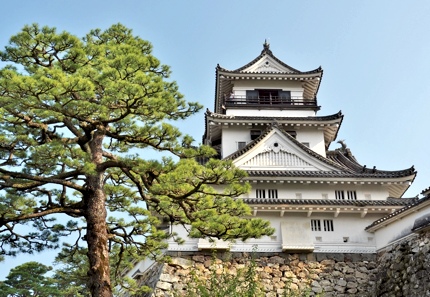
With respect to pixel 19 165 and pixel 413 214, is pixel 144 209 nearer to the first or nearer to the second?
pixel 19 165

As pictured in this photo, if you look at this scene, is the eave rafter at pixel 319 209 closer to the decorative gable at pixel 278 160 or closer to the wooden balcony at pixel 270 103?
the decorative gable at pixel 278 160

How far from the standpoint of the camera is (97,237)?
25.3 ft

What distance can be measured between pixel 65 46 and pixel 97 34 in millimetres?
1649

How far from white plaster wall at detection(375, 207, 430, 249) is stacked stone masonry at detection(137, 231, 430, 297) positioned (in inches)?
8.9

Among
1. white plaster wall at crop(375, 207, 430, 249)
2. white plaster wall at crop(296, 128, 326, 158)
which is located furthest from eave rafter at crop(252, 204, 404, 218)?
white plaster wall at crop(296, 128, 326, 158)

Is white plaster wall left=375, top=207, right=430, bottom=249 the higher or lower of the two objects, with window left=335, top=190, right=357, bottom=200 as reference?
lower

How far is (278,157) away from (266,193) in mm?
1727

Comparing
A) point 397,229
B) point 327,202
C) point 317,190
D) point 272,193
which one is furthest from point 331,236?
point 272,193

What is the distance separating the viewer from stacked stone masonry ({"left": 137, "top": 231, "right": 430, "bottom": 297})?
12648 millimetres

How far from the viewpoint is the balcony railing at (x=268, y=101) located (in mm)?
18469

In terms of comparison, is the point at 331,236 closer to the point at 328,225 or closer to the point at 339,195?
the point at 328,225

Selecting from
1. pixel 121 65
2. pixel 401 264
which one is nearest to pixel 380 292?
pixel 401 264

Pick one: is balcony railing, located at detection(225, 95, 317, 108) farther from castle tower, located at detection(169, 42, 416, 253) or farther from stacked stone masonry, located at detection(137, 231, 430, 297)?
stacked stone masonry, located at detection(137, 231, 430, 297)

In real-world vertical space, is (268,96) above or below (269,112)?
above
